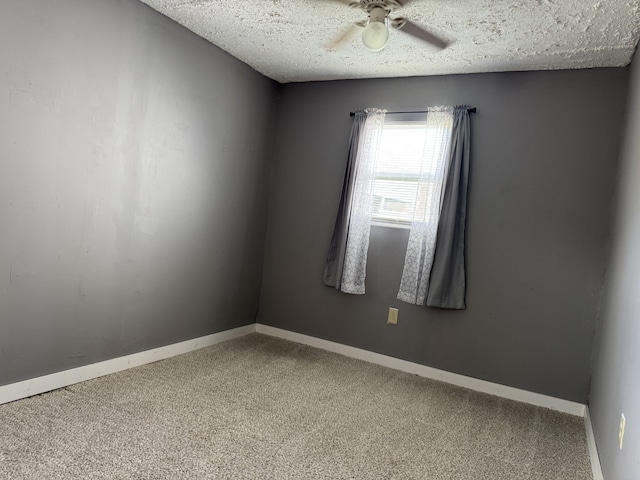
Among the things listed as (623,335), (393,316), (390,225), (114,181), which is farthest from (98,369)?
(623,335)

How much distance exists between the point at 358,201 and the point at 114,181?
1802 mm

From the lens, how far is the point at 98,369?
2.65 m

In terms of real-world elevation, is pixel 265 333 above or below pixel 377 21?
below

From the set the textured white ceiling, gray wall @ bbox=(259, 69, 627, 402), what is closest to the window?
gray wall @ bbox=(259, 69, 627, 402)

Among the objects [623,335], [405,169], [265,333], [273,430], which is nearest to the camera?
[623,335]

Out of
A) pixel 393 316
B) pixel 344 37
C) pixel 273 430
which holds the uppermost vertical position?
pixel 344 37

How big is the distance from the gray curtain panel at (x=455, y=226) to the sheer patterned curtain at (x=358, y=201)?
60 centimetres

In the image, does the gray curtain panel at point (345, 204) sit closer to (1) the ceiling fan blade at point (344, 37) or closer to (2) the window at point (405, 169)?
(2) the window at point (405, 169)

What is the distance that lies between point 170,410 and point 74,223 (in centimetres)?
114

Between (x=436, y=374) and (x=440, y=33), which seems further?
(x=436, y=374)

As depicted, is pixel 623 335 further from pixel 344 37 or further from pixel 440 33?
pixel 344 37

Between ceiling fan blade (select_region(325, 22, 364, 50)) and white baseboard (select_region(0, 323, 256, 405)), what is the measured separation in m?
2.33

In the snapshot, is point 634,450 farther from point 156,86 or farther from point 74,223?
point 156,86

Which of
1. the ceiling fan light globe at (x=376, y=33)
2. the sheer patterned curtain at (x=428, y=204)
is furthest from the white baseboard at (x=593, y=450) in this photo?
the ceiling fan light globe at (x=376, y=33)
